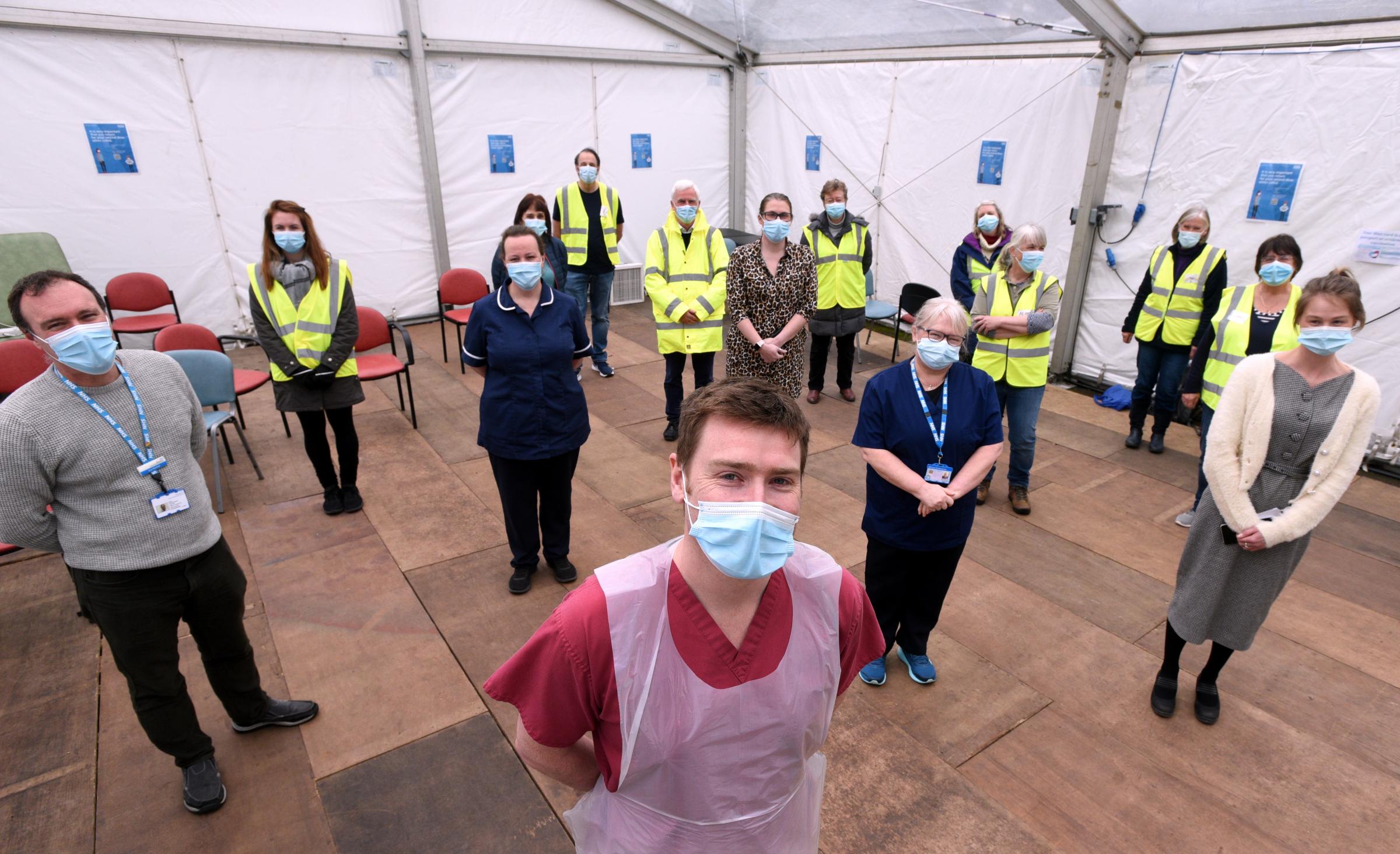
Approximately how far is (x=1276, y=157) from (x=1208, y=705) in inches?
172

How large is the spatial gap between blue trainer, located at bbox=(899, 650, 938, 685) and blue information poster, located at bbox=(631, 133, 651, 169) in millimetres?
7793

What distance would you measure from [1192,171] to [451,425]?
6180 mm

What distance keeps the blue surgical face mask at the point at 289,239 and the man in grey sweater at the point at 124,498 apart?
1.79 meters

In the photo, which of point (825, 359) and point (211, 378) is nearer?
point (211, 378)

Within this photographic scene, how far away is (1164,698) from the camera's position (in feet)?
10.5

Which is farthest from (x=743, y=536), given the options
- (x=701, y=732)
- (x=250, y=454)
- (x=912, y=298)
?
(x=912, y=298)

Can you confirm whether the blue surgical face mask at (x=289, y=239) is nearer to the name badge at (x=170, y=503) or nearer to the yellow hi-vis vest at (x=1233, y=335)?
the name badge at (x=170, y=503)

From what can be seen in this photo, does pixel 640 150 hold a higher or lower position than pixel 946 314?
higher

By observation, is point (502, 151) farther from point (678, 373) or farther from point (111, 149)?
point (678, 373)

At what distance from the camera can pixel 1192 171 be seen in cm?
588

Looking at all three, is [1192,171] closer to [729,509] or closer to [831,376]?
[831,376]

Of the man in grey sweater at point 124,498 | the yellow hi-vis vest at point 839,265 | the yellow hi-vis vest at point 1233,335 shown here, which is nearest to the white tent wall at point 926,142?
the yellow hi-vis vest at point 839,265

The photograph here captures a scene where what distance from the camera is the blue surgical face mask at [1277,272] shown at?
13.6 feet

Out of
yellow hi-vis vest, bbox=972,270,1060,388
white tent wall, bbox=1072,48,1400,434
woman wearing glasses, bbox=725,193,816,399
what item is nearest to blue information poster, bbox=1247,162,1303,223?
white tent wall, bbox=1072,48,1400,434
